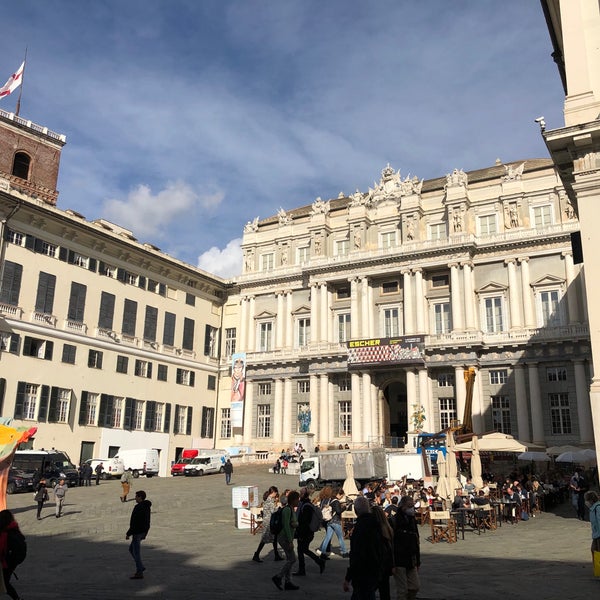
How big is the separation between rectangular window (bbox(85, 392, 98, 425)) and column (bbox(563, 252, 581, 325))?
1352 inches

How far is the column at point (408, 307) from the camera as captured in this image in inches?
1922

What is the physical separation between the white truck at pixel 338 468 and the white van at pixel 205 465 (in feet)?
38.7

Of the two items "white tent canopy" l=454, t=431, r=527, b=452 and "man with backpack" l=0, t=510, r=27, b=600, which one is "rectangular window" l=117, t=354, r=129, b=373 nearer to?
"white tent canopy" l=454, t=431, r=527, b=452

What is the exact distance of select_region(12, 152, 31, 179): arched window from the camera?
5253 centimetres

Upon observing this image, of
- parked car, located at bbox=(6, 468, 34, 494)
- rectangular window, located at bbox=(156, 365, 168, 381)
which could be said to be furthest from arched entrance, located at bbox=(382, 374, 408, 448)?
parked car, located at bbox=(6, 468, 34, 494)

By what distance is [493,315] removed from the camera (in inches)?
1859

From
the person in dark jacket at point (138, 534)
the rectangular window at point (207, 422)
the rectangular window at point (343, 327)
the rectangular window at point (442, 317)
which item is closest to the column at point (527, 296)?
the rectangular window at point (442, 317)

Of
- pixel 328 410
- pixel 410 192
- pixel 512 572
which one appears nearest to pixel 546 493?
pixel 512 572

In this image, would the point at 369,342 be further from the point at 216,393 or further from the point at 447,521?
the point at 447,521

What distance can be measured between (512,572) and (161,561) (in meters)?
7.59

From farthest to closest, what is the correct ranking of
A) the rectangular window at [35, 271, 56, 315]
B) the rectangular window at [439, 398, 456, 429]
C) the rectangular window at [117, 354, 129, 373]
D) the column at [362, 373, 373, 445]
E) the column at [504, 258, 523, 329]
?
the column at [362, 373, 373, 445]
the rectangular window at [117, 354, 129, 373]
the rectangular window at [439, 398, 456, 429]
the column at [504, 258, 523, 329]
the rectangular window at [35, 271, 56, 315]

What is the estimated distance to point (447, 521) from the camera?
1703 cm

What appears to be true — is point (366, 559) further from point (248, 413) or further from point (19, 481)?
point (248, 413)

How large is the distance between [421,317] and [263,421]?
17278mm
